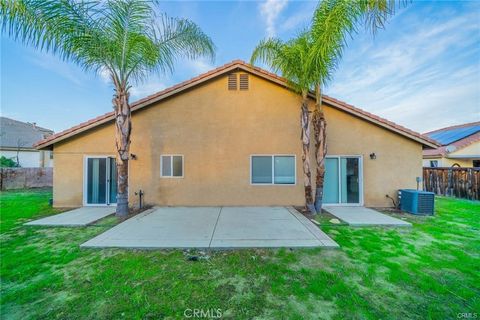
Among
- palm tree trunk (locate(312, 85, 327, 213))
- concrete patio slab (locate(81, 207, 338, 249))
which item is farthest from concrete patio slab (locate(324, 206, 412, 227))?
concrete patio slab (locate(81, 207, 338, 249))

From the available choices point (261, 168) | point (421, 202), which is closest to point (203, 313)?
point (261, 168)

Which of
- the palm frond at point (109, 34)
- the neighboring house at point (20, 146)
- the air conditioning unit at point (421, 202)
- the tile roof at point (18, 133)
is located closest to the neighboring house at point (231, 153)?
the air conditioning unit at point (421, 202)

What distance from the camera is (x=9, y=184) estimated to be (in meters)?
14.1

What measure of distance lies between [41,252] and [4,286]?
1357 millimetres

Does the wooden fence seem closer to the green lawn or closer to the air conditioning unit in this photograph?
the air conditioning unit

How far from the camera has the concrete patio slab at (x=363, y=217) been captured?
6.50m

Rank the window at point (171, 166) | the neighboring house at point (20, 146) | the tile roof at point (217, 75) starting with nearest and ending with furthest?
the tile roof at point (217, 75) → the window at point (171, 166) → the neighboring house at point (20, 146)

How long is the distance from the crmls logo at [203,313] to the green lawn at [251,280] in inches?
2.8

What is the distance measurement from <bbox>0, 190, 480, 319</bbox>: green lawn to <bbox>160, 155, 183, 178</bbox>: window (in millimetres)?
3933

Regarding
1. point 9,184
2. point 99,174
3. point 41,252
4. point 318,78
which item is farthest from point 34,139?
point 318,78

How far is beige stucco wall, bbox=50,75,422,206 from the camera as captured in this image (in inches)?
346

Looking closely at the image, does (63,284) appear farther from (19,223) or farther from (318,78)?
(318,78)

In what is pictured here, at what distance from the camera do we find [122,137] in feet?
24.3

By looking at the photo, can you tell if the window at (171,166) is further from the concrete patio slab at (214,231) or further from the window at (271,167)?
the window at (271,167)
